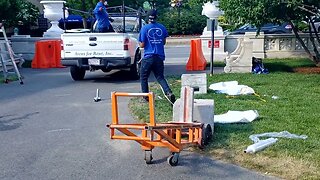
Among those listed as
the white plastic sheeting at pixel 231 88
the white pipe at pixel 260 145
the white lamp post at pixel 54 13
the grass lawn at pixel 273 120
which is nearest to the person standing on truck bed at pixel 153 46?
the grass lawn at pixel 273 120

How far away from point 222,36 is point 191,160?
1283cm

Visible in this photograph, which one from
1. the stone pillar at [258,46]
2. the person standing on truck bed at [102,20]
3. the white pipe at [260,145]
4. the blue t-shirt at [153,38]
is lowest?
the white pipe at [260,145]

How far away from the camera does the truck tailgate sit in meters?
13.8

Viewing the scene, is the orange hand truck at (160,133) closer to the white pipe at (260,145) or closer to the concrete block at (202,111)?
Result: the concrete block at (202,111)

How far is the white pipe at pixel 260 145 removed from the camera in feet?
22.2

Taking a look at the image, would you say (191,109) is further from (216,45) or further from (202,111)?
(216,45)

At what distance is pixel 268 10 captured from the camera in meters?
14.4

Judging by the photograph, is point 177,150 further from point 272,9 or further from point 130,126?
point 272,9

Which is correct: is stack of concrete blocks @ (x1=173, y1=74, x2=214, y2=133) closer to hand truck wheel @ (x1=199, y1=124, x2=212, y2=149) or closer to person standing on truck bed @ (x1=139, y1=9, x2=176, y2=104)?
hand truck wheel @ (x1=199, y1=124, x2=212, y2=149)

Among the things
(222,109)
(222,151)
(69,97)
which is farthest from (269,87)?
(222,151)

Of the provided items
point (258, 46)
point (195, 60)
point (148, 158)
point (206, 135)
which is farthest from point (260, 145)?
point (258, 46)

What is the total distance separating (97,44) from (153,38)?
4827 mm

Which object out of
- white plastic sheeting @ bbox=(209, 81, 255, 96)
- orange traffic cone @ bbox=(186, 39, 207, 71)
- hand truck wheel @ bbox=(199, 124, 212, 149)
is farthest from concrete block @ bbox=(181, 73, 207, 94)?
orange traffic cone @ bbox=(186, 39, 207, 71)

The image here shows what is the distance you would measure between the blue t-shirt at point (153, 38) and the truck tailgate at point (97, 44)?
4.36m
